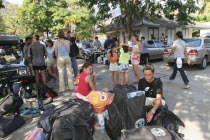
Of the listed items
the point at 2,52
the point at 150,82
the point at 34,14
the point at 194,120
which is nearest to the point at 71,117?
the point at 150,82

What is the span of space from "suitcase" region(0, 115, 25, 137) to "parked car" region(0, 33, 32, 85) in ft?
4.87

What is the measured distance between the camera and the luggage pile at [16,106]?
11.3 ft

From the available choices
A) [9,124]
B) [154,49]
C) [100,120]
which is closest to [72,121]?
[100,120]

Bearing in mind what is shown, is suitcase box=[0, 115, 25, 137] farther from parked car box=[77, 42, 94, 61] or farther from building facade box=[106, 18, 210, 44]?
building facade box=[106, 18, 210, 44]

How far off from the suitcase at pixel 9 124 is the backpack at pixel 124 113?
198 cm

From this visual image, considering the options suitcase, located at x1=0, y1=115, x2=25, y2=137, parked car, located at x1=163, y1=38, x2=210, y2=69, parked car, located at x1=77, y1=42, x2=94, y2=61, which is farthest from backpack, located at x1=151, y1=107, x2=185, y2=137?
parked car, located at x1=77, y1=42, x2=94, y2=61

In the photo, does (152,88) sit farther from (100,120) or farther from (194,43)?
(194,43)

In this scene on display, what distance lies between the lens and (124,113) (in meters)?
2.69

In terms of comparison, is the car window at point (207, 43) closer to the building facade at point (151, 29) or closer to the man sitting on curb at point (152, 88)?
the man sitting on curb at point (152, 88)

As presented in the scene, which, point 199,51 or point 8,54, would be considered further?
point 199,51

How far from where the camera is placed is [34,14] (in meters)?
24.2

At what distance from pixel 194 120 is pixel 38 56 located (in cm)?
475

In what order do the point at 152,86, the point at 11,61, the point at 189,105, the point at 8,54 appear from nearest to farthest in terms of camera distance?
the point at 152,86 < the point at 189,105 < the point at 11,61 < the point at 8,54

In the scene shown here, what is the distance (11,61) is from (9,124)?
9.39 ft
